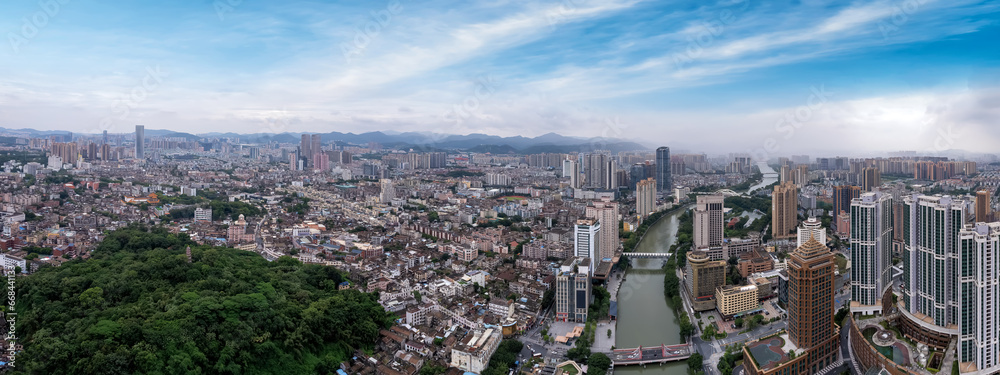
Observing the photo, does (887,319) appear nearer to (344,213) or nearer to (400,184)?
(344,213)

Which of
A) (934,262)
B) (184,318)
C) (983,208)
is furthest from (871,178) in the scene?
(184,318)

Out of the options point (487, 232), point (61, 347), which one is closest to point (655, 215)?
point (487, 232)

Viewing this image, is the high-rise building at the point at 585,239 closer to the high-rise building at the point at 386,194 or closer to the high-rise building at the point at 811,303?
the high-rise building at the point at 811,303

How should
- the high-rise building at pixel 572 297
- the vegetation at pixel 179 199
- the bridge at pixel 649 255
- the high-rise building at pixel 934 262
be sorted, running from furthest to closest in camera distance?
the vegetation at pixel 179 199
the bridge at pixel 649 255
the high-rise building at pixel 572 297
the high-rise building at pixel 934 262

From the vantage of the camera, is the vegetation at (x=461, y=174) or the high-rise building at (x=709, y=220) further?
the vegetation at (x=461, y=174)

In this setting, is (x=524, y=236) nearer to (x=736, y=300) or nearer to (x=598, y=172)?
(x=736, y=300)

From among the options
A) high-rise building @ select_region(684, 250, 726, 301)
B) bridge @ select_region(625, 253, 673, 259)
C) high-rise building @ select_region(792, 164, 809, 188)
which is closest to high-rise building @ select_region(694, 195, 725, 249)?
bridge @ select_region(625, 253, 673, 259)

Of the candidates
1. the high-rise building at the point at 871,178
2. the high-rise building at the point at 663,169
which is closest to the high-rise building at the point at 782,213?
the high-rise building at the point at 871,178
